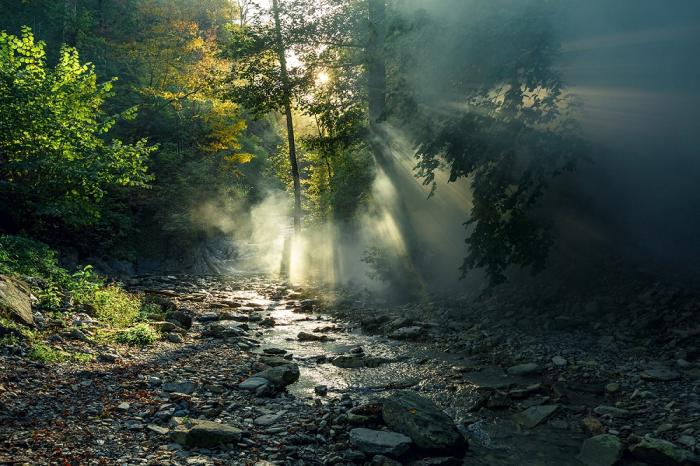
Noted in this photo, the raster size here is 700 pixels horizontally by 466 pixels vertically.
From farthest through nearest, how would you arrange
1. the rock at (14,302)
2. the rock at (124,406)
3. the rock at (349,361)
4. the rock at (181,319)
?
the rock at (181,319)
the rock at (349,361)
the rock at (14,302)
the rock at (124,406)

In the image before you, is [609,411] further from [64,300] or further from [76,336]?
[64,300]

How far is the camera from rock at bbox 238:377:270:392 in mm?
7781

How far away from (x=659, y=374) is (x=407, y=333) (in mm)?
5270

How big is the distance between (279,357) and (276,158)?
26070mm

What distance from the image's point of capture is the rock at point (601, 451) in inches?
227

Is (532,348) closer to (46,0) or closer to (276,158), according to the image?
(276,158)

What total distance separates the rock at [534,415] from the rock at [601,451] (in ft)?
2.61

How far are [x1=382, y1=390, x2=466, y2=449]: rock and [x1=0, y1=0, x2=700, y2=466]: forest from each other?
3 cm

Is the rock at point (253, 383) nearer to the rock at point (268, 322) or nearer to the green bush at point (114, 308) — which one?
the green bush at point (114, 308)

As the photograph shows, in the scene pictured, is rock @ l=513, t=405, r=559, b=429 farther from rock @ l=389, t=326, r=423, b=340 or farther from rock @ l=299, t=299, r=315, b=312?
rock @ l=299, t=299, r=315, b=312

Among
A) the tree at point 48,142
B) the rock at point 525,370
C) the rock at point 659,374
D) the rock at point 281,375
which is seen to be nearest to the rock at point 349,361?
the rock at point 281,375

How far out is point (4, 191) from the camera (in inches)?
525

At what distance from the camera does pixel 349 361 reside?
9.82 meters

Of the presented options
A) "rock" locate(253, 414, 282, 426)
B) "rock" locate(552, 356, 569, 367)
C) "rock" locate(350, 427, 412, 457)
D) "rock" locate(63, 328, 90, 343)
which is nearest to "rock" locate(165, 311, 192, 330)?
"rock" locate(63, 328, 90, 343)
